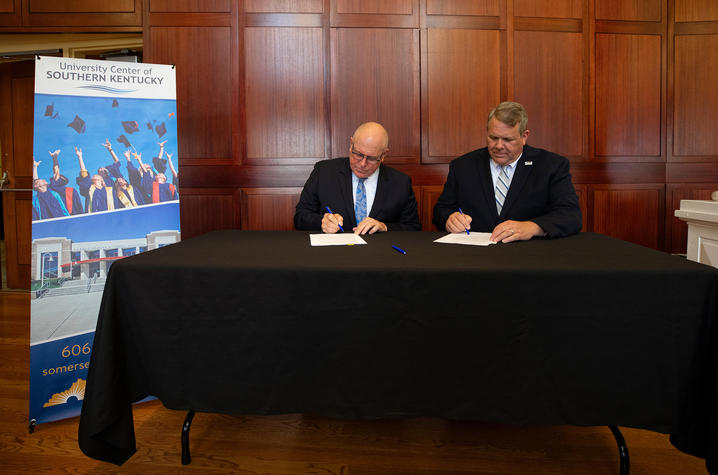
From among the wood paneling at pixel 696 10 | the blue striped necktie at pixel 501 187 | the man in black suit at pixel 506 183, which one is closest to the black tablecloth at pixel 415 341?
the man in black suit at pixel 506 183

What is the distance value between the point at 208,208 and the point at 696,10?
4.49m

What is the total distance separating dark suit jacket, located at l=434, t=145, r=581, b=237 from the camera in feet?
7.14

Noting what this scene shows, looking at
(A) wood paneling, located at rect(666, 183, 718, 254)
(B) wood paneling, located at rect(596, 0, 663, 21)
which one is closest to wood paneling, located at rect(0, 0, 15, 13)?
(B) wood paneling, located at rect(596, 0, 663, 21)

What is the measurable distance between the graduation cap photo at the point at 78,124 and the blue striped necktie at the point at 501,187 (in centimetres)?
202

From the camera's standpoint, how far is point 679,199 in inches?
152

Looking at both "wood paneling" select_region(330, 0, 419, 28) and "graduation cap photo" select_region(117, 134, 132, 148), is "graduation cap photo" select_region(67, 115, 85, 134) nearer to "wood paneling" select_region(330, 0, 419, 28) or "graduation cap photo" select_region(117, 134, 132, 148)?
"graduation cap photo" select_region(117, 134, 132, 148)

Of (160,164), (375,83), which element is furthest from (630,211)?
(160,164)

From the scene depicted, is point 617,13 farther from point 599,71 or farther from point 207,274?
point 207,274

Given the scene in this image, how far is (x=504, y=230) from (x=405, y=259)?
0.53m

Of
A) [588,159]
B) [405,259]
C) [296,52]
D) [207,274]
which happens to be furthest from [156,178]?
[588,159]

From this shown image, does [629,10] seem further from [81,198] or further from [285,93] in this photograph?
[81,198]

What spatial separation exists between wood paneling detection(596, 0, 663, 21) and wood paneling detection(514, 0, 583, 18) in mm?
207

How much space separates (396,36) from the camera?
12.0ft

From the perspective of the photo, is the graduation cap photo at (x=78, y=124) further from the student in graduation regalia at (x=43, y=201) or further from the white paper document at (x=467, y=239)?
the white paper document at (x=467, y=239)
